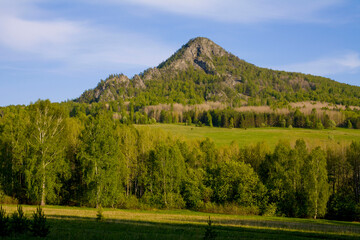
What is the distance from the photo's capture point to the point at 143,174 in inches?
2398

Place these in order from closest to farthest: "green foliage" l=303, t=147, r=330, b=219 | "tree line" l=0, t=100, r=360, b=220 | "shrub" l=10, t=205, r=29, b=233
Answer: "shrub" l=10, t=205, r=29, b=233
"tree line" l=0, t=100, r=360, b=220
"green foliage" l=303, t=147, r=330, b=219

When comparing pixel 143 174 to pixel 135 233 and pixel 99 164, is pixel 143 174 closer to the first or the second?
pixel 99 164

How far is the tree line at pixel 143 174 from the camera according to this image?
48938 mm

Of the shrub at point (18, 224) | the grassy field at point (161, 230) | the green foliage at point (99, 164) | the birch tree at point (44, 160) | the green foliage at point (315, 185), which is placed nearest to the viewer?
the shrub at point (18, 224)

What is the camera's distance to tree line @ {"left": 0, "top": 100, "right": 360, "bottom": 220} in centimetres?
4894

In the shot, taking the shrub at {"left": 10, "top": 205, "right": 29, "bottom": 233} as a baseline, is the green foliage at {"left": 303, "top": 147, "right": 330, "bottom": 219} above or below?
below

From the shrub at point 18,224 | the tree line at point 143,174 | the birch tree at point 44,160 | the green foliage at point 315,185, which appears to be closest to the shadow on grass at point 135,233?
the shrub at point 18,224

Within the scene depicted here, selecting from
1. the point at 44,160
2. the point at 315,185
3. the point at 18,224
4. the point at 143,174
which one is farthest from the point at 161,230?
the point at 315,185

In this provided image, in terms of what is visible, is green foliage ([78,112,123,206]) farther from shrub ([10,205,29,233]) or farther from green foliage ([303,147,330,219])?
green foliage ([303,147,330,219])

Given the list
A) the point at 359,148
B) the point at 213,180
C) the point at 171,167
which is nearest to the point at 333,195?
the point at 359,148

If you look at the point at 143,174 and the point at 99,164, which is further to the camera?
the point at 143,174

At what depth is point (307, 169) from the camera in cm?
5725

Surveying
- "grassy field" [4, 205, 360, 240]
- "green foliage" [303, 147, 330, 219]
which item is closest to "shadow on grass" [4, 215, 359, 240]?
"grassy field" [4, 205, 360, 240]

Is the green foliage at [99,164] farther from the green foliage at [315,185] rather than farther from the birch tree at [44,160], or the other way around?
the green foliage at [315,185]
